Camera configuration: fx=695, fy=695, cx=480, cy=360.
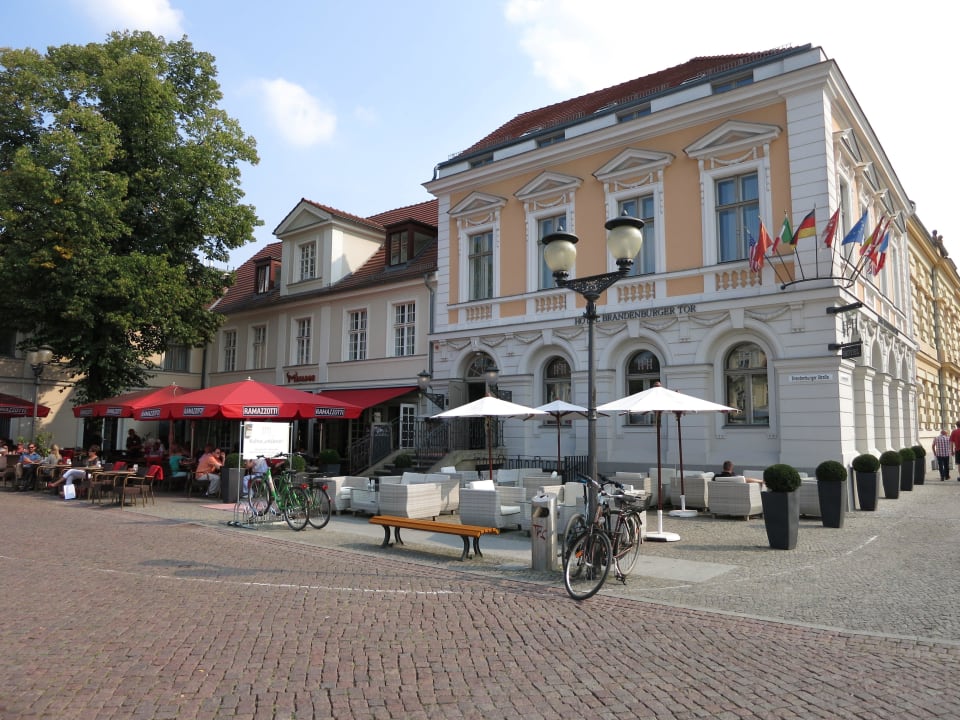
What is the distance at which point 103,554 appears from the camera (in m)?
9.35

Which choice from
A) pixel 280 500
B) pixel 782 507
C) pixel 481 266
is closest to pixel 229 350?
pixel 481 266

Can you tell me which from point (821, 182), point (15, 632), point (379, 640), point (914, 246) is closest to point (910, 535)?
point (821, 182)

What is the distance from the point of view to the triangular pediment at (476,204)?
70.2 feet

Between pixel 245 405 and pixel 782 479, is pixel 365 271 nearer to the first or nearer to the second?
pixel 245 405

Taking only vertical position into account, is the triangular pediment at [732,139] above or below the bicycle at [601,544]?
above

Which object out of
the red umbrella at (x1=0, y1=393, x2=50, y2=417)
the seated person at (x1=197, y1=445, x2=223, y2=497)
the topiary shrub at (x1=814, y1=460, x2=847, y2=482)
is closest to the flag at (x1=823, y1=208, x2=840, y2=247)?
the topiary shrub at (x1=814, y1=460, x2=847, y2=482)

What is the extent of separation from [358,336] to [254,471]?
1338cm

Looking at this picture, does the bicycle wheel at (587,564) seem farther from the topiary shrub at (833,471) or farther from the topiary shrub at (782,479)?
the topiary shrub at (833,471)

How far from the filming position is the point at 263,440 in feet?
44.5

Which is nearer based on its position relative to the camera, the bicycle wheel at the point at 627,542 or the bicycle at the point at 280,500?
the bicycle wheel at the point at 627,542

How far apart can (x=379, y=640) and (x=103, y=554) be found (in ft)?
18.5

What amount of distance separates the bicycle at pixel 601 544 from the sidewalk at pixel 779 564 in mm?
277

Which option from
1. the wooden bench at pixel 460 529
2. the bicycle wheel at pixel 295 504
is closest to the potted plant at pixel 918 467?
the wooden bench at pixel 460 529

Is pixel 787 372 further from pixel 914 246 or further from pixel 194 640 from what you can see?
pixel 914 246
